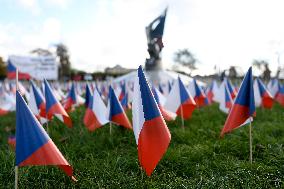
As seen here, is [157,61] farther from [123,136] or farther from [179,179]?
[179,179]

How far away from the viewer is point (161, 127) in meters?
4.39

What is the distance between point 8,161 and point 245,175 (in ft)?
10.9

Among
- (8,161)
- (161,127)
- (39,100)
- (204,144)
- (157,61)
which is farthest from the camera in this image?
(157,61)

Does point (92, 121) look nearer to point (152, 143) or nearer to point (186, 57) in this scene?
point (152, 143)

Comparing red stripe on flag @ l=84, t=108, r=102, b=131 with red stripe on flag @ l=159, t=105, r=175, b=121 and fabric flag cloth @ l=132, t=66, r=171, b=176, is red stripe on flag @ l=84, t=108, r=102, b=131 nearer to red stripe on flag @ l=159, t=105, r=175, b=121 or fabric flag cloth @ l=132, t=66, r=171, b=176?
red stripe on flag @ l=159, t=105, r=175, b=121

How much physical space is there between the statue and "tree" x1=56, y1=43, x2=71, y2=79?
34219 mm

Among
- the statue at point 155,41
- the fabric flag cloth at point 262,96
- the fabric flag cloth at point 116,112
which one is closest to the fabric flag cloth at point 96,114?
the fabric flag cloth at point 116,112

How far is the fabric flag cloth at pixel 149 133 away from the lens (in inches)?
170

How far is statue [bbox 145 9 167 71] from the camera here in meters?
33.7

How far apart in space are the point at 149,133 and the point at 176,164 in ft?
3.71

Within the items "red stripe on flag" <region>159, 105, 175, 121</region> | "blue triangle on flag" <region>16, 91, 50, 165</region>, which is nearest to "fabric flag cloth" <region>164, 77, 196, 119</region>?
"red stripe on flag" <region>159, 105, 175, 121</region>

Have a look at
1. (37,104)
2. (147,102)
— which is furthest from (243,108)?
(37,104)

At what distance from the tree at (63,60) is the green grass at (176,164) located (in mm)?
62505

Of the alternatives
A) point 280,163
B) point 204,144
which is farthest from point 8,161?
point 280,163
